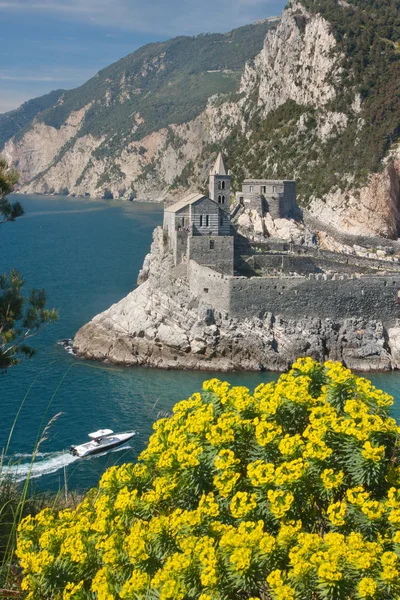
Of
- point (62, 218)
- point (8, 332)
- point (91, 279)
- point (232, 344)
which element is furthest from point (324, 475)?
point (62, 218)

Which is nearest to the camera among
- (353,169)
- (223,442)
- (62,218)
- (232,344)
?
(223,442)

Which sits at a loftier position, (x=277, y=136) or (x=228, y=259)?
(x=277, y=136)

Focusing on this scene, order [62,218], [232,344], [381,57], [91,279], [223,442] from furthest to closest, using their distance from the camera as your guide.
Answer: [62,218]
[381,57]
[91,279]
[232,344]
[223,442]

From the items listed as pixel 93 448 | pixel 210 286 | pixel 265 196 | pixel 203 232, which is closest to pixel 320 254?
pixel 265 196

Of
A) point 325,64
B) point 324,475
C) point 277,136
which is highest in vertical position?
point 325,64

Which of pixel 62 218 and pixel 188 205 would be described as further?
pixel 62 218

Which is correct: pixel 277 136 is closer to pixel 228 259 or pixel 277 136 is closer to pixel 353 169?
pixel 353 169

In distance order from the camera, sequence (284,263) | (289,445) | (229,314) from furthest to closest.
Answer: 1. (284,263)
2. (229,314)
3. (289,445)

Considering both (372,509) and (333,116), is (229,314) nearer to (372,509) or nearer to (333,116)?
(372,509)
